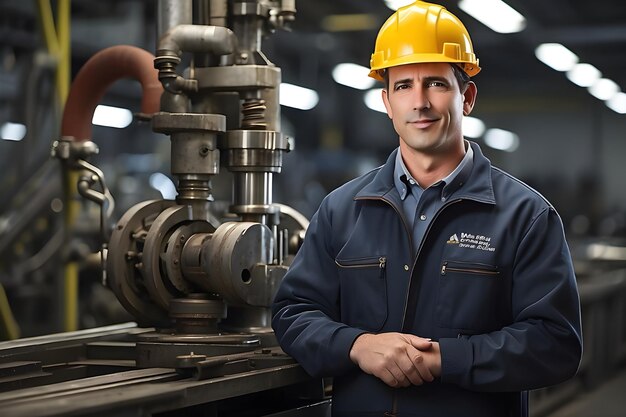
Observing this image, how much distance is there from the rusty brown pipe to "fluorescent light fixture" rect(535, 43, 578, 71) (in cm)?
734

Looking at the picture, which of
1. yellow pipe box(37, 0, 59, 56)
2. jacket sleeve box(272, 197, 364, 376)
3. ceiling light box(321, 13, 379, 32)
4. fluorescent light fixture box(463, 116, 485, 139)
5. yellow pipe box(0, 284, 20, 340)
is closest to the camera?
jacket sleeve box(272, 197, 364, 376)

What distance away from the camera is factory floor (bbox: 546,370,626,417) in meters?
5.62

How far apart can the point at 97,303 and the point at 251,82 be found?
437cm

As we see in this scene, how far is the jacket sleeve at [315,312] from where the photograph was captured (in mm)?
1877

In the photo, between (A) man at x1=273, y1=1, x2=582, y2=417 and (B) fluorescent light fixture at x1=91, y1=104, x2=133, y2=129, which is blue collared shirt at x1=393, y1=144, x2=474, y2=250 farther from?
(B) fluorescent light fixture at x1=91, y1=104, x2=133, y2=129

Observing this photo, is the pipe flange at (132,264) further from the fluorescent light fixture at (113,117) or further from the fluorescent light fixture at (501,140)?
the fluorescent light fixture at (501,140)

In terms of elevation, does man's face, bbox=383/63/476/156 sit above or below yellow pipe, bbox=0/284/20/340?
above

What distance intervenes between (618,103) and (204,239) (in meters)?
9.59

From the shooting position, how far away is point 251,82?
7.59 ft

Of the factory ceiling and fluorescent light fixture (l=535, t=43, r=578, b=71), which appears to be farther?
fluorescent light fixture (l=535, t=43, r=578, b=71)

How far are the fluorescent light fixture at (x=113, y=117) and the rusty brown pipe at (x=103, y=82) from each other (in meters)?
6.77

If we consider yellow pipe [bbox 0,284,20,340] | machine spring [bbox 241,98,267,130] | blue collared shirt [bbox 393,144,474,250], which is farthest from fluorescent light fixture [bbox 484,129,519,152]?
blue collared shirt [bbox 393,144,474,250]

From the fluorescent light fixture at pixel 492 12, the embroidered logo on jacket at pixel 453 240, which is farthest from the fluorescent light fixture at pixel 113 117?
the embroidered logo on jacket at pixel 453 240

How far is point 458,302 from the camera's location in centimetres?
184
